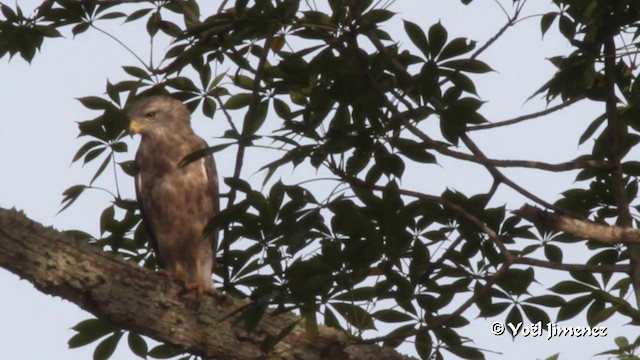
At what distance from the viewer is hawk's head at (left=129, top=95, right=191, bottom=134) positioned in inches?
251

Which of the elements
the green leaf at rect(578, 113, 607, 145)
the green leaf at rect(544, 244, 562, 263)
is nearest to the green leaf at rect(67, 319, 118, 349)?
the green leaf at rect(544, 244, 562, 263)

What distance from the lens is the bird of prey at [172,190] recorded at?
6336 mm

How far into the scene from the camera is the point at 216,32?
408 cm

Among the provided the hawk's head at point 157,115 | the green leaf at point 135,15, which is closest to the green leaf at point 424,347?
the green leaf at point 135,15

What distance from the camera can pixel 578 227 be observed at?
12.5 feet

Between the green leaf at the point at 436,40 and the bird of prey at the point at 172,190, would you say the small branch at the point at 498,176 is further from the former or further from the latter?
the bird of prey at the point at 172,190

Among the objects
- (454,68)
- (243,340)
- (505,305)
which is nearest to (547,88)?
(454,68)

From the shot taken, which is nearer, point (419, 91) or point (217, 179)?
point (419, 91)

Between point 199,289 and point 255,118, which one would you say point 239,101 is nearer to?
point 255,118

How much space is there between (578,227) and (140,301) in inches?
77.5

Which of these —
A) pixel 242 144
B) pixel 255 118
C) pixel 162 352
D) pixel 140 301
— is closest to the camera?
pixel 242 144

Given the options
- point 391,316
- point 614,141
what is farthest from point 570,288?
point 391,316

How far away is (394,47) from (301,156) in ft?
2.10

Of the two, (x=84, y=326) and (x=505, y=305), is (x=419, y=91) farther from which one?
(x=84, y=326)
